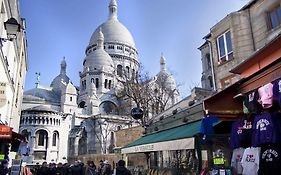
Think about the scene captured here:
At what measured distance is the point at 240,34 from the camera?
503 inches

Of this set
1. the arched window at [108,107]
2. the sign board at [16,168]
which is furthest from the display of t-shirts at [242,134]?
the arched window at [108,107]

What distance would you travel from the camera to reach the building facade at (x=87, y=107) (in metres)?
55.1

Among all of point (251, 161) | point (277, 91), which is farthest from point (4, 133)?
point (277, 91)

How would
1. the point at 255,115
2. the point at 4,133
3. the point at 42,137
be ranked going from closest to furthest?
the point at 255,115
the point at 4,133
the point at 42,137

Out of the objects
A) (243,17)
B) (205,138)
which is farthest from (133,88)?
(205,138)

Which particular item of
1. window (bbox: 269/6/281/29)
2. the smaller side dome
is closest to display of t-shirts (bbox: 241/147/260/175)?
window (bbox: 269/6/281/29)

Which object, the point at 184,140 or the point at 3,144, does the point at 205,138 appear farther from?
the point at 3,144

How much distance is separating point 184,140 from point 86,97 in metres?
60.2

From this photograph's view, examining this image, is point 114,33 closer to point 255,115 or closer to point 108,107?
point 108,107

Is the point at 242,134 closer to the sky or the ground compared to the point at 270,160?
closer to the sky

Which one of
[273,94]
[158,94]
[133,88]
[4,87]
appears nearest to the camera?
[273,94]

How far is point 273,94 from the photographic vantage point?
495 cm

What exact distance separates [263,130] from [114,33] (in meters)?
81.9

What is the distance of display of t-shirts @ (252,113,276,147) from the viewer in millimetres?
4617
